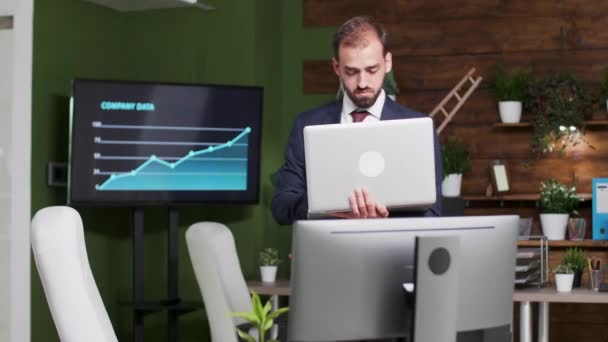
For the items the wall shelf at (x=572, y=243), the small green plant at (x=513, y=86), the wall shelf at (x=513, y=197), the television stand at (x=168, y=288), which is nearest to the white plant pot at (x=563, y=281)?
the wall shelf at (x=572, y=243)

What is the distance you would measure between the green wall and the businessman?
8.29ft

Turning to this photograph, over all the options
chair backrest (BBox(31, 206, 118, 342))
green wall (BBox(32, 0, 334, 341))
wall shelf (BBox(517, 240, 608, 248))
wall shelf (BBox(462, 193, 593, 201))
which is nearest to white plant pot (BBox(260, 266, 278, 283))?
green wall (BBox(32, 0, 334, 341))

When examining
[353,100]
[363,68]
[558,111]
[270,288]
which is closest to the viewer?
[363,68]

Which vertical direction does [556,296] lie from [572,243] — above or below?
below

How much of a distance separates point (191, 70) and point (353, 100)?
116 inches

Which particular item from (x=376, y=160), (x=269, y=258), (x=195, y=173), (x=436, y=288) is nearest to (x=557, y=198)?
(x=269, y=258)

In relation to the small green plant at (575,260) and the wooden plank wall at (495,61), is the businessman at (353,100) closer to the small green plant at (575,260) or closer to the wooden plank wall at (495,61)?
the small green plant at (575,260)

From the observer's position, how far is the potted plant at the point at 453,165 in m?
5.37

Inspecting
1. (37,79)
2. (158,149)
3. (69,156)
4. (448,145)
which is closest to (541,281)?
(448,145)

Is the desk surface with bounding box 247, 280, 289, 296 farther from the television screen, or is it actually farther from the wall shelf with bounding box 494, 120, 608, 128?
the wall shelf with bounding box 494, 120, 608, 128

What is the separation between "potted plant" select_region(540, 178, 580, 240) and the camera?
5.16 m

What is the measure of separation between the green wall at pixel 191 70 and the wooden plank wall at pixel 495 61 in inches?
7.0

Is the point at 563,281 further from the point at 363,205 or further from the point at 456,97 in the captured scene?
the point at 363,205

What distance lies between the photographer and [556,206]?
518 centimetres
